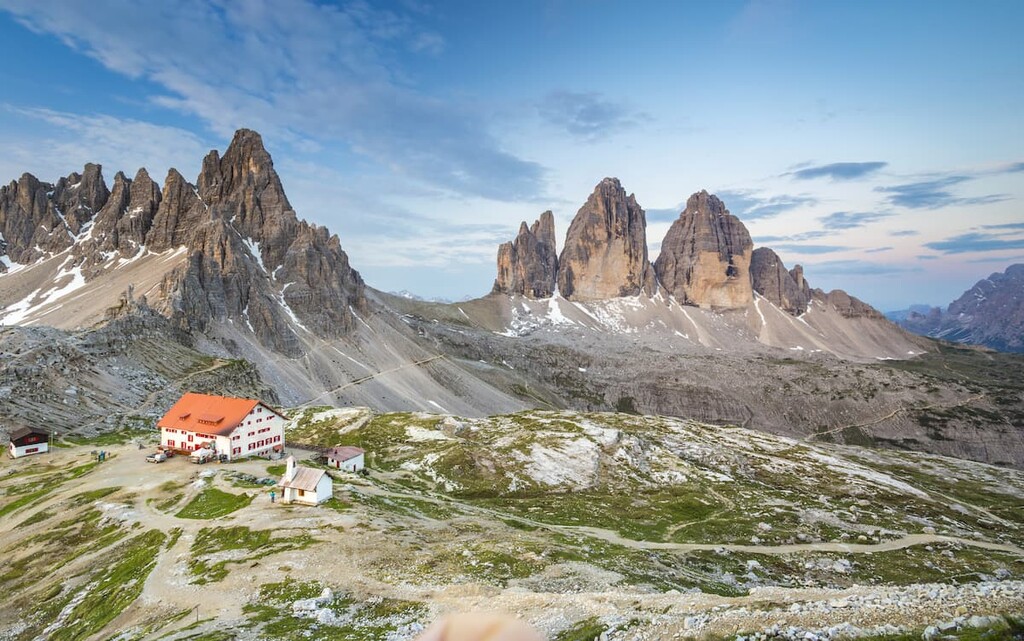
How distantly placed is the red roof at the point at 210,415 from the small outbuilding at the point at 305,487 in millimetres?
22297

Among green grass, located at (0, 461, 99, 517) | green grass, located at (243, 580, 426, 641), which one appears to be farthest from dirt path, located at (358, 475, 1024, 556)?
green grass, located at (0, 461, 99, 517)

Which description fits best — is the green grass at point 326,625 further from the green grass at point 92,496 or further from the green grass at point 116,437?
the green grass at point 116,437

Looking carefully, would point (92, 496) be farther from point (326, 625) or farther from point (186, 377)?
point (186, 377)

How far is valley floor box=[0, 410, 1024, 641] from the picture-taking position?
3044 centimetres

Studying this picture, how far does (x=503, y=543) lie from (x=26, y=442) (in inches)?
2960

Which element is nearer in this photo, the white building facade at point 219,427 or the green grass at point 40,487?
the green grass at point 40,487

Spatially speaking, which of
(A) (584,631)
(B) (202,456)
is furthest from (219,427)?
(A) (584,631)

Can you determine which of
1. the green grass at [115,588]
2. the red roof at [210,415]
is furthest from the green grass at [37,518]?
the red roof at [210,415]

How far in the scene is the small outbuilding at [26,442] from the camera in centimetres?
7662

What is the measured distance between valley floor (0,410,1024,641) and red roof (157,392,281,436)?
20.4 feet

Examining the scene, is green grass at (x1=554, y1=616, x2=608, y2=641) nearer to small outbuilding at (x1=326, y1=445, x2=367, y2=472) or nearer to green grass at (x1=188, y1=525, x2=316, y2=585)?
green grass at (x1=188, y1=525, x2=316, y2=585)

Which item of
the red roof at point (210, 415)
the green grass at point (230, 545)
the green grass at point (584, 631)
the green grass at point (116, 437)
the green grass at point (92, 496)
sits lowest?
the green grass at point (230, 545)

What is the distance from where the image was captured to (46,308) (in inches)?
7771

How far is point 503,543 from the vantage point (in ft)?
166
